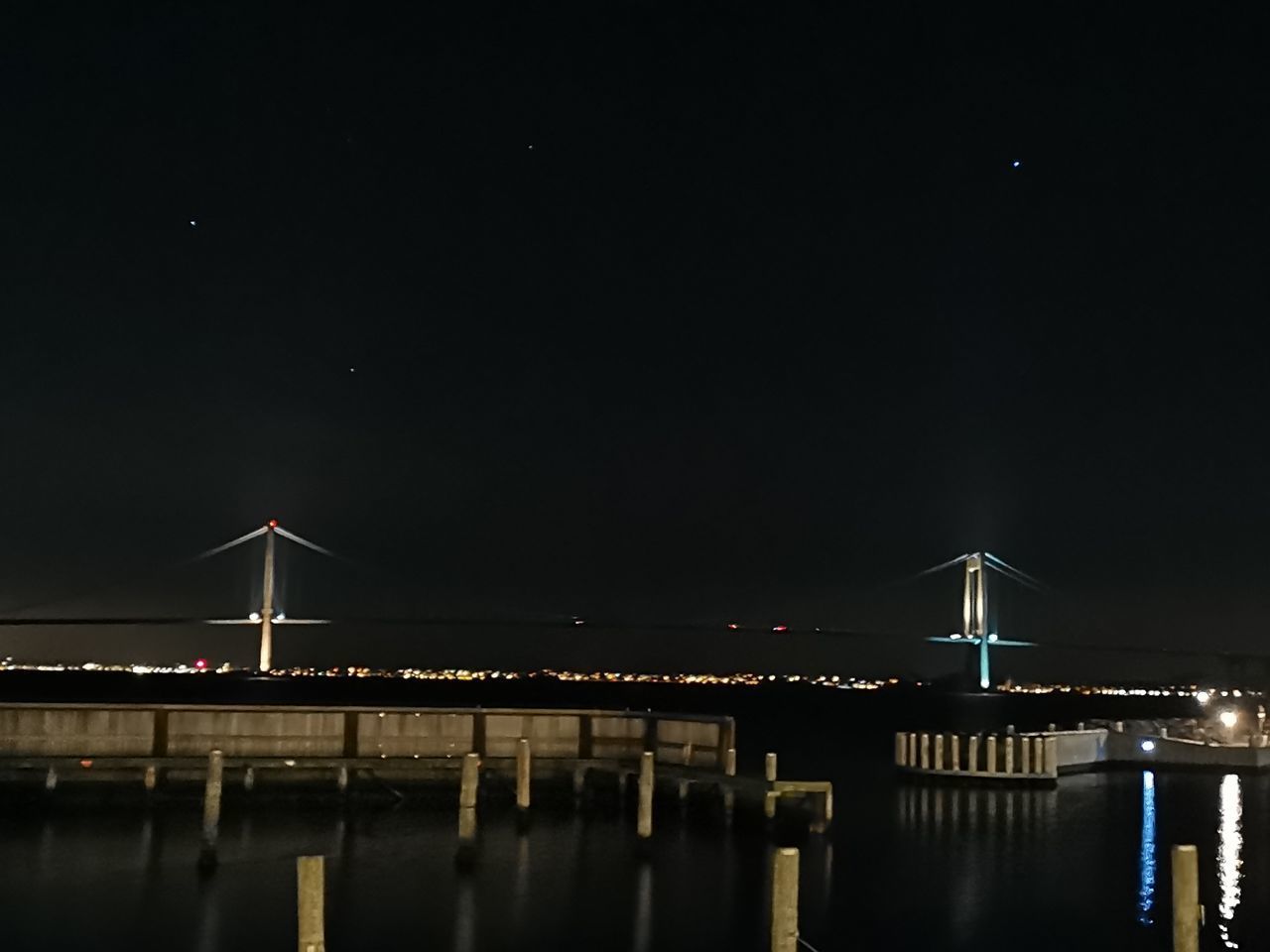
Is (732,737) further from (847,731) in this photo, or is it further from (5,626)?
(5,626)

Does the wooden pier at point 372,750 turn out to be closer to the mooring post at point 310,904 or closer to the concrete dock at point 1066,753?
the concrete dock at point 1066,753

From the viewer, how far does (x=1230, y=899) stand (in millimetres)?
18297

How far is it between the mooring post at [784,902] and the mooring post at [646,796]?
8.86 metres

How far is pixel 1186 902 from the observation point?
12.0 m

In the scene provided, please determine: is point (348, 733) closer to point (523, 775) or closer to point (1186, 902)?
point (523, 775)

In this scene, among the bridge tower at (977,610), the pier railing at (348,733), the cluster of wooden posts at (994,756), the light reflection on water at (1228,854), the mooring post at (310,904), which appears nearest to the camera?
the mooring post at (310,904)

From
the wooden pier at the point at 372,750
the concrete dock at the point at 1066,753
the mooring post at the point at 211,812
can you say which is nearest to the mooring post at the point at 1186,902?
the wooden pier at the point at 372,750

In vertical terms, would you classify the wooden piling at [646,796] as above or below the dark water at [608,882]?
above

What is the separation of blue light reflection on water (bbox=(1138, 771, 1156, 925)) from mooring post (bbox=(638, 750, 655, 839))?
707 centimetres

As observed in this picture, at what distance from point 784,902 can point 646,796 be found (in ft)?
30.1

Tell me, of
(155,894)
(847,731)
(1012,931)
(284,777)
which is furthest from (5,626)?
(1012,931)

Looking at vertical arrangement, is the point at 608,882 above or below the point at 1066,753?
below

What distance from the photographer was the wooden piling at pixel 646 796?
21.0 metres

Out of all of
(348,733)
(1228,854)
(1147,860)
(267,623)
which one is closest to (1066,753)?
(1228,854)
